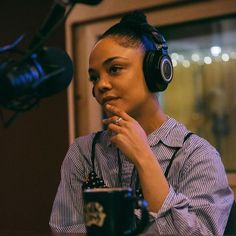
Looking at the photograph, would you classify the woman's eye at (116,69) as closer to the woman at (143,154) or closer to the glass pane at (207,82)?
the woman at (143,154)

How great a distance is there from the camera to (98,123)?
2748 mm

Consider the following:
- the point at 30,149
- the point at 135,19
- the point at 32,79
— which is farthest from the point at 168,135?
the point at 30,149

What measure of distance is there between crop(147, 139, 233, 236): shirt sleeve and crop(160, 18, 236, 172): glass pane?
1.03 meters

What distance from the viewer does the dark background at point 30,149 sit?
2.85m

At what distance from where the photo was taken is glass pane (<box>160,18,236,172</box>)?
2357mm

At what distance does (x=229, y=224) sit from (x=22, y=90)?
790 millimetres

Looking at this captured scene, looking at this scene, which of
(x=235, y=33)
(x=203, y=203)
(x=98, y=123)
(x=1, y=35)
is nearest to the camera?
(x=203, y=203)

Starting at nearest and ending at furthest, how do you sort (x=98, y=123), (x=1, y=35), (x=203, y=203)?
(x=203, y=203), (x=98, y=123), (x=1, y=35)

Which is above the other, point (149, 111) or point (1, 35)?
point (1, 35)

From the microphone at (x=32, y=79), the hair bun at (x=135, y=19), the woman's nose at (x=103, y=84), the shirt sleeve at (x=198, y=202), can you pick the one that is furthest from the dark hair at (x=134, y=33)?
the microphone at (x=32, y=79)

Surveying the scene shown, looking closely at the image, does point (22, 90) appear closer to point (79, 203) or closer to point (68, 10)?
point (68, 10)

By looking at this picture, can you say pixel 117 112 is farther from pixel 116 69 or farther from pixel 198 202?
pixel 198 202

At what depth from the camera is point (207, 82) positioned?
2436mm

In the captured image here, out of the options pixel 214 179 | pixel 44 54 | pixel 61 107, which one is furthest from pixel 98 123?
pixel 44 54
